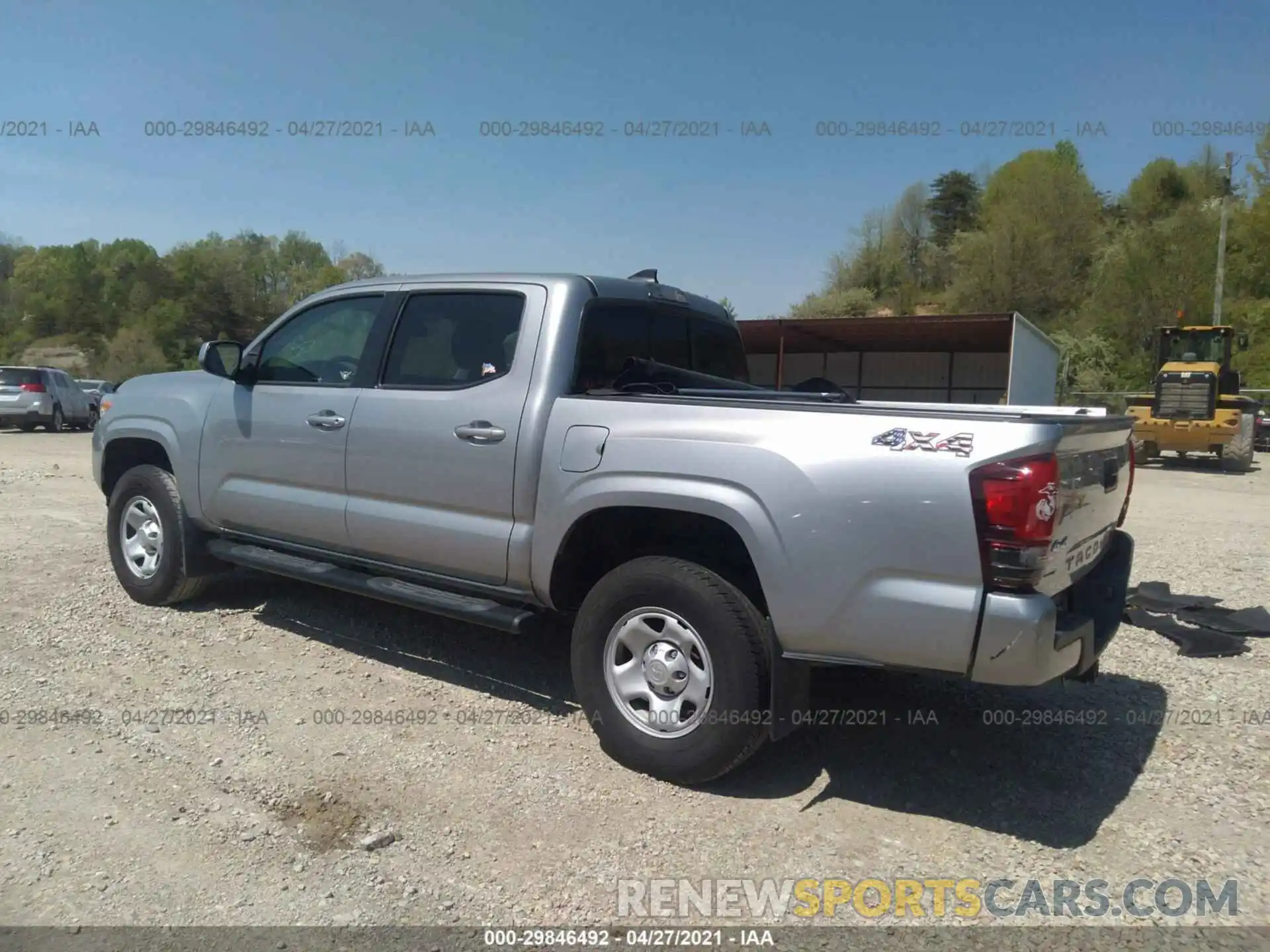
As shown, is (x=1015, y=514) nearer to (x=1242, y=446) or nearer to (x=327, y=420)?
(x=327, y=420)

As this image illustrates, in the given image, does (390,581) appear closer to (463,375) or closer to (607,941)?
(463,375)

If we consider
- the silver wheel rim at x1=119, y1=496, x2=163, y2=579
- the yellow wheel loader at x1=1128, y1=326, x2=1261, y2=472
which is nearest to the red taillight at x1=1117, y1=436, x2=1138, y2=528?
the silver wheel rim at x1=119, y1=496, x2=163, y2=579

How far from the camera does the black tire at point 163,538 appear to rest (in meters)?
5.57

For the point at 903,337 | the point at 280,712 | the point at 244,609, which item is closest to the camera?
the point at 280,712

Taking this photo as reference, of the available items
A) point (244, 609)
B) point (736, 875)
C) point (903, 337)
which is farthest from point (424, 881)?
point (903, 337)

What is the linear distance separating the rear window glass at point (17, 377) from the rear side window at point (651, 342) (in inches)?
895

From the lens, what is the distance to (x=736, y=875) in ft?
9.99

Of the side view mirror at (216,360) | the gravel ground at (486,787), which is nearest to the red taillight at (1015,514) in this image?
the gravel ground at (486,787)

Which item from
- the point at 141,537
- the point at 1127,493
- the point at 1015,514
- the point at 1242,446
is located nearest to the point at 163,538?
the point at 141,537

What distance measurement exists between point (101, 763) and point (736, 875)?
2.57 metres

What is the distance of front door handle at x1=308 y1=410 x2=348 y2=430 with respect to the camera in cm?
471

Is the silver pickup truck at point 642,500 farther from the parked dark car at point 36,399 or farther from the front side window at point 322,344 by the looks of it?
the parked dark car at point 36,399

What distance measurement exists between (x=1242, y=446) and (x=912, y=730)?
1806 cm

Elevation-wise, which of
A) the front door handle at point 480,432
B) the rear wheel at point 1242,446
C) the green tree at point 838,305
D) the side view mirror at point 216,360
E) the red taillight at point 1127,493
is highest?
the green tree at point 838,305
